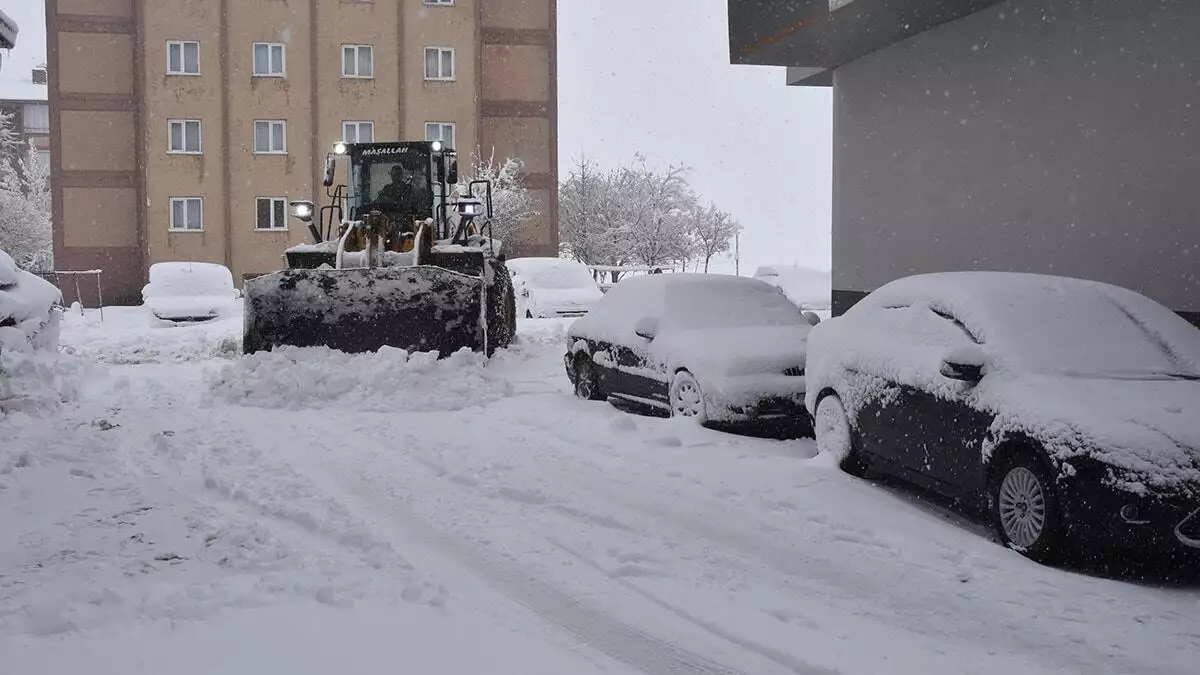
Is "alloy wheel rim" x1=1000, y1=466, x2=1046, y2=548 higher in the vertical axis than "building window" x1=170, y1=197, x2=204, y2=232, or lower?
lower

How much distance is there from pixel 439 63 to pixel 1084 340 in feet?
109

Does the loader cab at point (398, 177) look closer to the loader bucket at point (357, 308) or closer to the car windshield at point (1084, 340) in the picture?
the loader bucket at point (357, 308)

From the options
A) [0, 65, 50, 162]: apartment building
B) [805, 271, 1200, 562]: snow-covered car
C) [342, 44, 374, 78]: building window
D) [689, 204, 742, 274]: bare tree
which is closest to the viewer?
[805, 271, 1200, 562]: snow-covered car

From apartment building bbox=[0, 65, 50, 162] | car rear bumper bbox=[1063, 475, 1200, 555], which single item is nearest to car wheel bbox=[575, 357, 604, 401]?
car rear bumper bbox=[1063, 475, 1200, 555]

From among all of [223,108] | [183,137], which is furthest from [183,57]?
[183,137]

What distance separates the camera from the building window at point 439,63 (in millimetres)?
36750

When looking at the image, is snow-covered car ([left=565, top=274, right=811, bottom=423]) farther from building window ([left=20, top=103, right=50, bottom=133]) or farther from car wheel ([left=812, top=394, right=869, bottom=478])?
building window ([left=20, top=103, right=50, bottom=133])

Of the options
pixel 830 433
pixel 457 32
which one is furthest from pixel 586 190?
pixel 830 433

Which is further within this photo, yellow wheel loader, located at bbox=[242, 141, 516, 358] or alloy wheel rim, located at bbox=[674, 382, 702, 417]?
yellow wheel loader, located at bbox=[242, 141, 516, 358]

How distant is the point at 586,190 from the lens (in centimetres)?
5797

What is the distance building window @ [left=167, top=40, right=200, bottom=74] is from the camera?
3522 cm

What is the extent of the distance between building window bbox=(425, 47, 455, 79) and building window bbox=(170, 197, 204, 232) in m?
9.06

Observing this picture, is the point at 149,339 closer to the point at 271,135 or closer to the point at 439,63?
the point at 271,135

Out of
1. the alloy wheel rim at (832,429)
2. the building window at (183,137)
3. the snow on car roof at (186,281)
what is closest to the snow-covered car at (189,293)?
the snow on car roof at (186,281)
